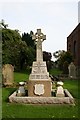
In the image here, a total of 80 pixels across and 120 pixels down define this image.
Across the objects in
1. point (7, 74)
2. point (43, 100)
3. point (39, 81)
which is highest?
point (7, 74)

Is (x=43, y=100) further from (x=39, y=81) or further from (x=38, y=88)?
(x=39, y=81)

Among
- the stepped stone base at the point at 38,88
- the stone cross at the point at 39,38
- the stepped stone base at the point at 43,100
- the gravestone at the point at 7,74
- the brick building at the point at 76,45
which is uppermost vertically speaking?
the brick building at the point at 76,45

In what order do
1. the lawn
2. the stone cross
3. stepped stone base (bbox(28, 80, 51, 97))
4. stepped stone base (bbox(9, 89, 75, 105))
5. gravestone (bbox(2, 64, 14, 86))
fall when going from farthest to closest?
gravestone (bbox(2, 64, 14, 86))
the stone cross
stepped stone base (bbox(28, 80, 51, 97))
stepped stone base (bbox(9, 89, 75, 105))
the lawn

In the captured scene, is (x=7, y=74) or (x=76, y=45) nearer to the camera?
(x=7, y=74)

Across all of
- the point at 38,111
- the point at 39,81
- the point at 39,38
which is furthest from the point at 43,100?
the point at 39,38

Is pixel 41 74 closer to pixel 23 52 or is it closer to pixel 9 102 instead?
pixel 9 102

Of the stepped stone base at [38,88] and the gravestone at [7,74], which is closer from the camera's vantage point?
the stepped stone base at [38,88]

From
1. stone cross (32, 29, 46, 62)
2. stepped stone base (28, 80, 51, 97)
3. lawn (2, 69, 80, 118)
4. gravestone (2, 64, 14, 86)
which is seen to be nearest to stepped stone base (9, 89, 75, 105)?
lawn (2, 69, 80, 118)

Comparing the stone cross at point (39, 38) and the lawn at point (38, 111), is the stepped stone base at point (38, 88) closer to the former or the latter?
the lawn at point (38, 111)

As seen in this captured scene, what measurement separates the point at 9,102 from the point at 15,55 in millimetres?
31936

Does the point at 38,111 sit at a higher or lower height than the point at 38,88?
lower

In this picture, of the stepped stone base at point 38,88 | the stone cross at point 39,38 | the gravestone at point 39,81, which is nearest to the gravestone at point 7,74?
the stone cross at point 39,38

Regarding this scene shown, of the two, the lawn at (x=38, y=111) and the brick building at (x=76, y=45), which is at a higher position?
A: the brick building at (x=76, y=45)

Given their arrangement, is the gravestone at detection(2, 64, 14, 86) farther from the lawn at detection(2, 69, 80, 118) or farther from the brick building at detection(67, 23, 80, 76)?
the brick building at detection(67, 23, 80, 76)
